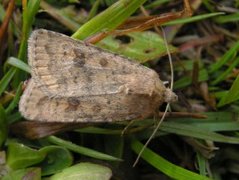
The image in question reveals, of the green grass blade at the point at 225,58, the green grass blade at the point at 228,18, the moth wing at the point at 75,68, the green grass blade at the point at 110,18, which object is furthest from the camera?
the green grass blade at the point at 228,18

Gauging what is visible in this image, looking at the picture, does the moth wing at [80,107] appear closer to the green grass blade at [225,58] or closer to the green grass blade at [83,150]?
the green grass blade at [83,150]

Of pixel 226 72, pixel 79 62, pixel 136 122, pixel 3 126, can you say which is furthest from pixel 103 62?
pixel 226 72

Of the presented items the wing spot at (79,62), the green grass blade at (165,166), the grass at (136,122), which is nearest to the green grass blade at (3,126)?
the grass at (136,122)

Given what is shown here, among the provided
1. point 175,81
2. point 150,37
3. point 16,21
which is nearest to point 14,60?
point 16,21

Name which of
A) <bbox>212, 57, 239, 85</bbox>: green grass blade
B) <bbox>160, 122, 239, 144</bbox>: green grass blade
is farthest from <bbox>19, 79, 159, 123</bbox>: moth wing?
<bbox>212, 57, 239, 85</bbox>: green grass blade

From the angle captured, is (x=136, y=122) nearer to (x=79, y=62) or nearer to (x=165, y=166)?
(x=165, y=166)

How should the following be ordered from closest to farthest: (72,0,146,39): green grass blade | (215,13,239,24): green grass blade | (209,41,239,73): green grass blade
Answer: (72,0,146,39): green grass blade
(209,41,239,73): green grass blade
(215,13,239,24): green grass blade

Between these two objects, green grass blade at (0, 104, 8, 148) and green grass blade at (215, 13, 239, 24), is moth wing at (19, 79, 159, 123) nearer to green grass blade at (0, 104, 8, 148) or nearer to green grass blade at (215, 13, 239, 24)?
green grass blade at (0, 104, 8, 148)
